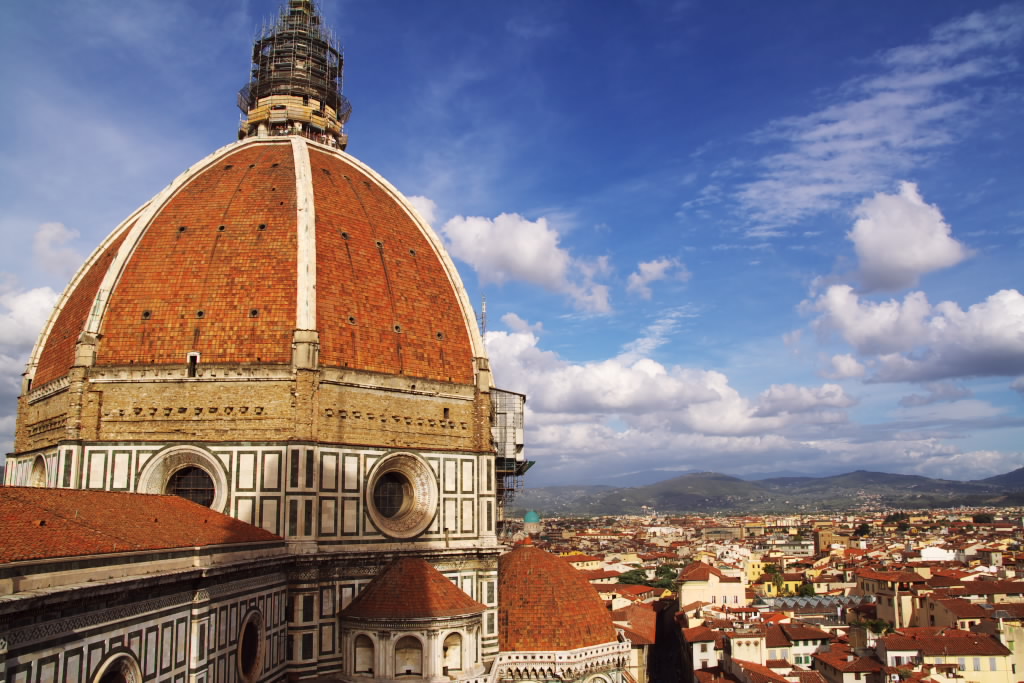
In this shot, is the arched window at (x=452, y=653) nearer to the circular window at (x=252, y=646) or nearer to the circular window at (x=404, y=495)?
the circular window at (x=404, y=495)

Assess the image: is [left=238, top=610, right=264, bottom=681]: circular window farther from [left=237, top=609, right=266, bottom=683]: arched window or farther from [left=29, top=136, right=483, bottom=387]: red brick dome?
[left=29, top=136, right=483, bottom=387]: red brick dome

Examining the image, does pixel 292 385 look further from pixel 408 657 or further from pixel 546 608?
pixel 546 608

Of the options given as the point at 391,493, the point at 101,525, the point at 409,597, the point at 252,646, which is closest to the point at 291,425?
the point at 391,493

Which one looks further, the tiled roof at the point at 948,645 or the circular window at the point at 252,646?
the tiled roof at the point at 948,645

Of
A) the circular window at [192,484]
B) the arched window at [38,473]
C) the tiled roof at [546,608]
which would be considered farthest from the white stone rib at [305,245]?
the tiled roof at [546,608]

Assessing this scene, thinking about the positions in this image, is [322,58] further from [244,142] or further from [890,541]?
[890,541]

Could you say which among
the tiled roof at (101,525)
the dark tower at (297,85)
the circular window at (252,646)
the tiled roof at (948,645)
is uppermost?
the dark tower at (297,85)

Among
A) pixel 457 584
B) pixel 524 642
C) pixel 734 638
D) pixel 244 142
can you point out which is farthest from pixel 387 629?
pixel 734 638
